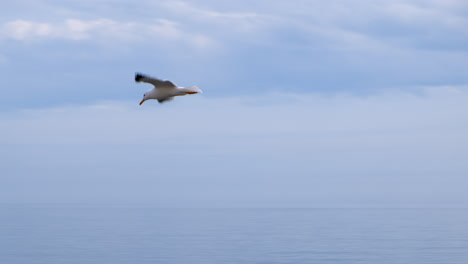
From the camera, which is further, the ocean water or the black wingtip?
the ocean water

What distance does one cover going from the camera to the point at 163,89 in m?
26.5

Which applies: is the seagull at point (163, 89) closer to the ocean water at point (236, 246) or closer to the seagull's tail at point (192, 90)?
the seagull's tail at point (192, 90)

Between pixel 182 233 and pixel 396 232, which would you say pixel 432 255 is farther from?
pixel 182 233

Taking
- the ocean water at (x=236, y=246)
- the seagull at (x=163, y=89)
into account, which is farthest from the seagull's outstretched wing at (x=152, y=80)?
the ocean water at (x=236, y=246)

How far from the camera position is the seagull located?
25.3 metres

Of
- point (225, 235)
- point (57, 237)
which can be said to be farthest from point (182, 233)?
point (57, 237)

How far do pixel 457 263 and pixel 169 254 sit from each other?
21697mm

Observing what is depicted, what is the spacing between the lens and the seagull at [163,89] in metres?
25.3

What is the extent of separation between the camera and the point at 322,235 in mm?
79875

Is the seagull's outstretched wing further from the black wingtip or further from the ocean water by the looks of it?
the ocean water

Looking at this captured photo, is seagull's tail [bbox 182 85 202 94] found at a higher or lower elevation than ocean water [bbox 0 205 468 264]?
lower

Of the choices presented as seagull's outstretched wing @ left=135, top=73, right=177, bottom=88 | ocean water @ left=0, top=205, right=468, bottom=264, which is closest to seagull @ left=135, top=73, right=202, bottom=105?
seagull's outstretched wing @ left=135, top=73, right=177, bottom=88

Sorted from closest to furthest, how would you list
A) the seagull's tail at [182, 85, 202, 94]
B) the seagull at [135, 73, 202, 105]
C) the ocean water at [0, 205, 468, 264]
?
the seagull's tail at [182, 85, 202, 94], the seagull at [135, 73, 202, 105], the ocean water at [0, 205, 468, 264]

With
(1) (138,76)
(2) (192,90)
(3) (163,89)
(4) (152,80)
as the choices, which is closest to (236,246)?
(3) (163,89)
